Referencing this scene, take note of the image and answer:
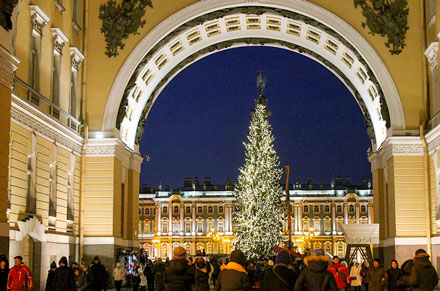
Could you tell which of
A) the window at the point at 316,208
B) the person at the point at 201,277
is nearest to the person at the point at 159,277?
the person at the point at 201,277

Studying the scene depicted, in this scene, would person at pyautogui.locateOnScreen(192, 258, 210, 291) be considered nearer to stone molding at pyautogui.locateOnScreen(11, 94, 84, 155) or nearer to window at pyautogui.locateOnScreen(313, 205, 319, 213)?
stone molding at pyautogui.locateOnScreen(11, 94, 84, 155)

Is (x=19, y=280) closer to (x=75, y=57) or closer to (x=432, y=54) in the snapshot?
(x=75, y=57)

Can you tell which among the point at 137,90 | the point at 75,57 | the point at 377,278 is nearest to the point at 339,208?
the point at 137,90

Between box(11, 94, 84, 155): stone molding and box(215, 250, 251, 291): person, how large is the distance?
1393cm

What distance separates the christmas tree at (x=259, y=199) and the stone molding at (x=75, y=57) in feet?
59.3

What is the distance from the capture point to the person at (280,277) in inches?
437

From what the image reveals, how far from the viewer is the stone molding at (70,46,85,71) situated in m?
31.6

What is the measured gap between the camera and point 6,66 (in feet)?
65.3

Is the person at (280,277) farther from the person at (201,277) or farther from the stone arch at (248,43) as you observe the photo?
the stone arch at (248,43)

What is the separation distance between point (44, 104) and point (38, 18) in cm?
325

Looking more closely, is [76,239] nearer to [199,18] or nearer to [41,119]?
[41,119]

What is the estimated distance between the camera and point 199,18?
33.7 metres

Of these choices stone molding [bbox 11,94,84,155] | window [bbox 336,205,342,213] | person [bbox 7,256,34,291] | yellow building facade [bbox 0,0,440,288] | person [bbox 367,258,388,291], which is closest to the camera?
person [bbox 7,256,34,291]

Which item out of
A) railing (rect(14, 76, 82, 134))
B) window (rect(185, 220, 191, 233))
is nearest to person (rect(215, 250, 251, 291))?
A: railing (rect(14, 76, 82, 134))
